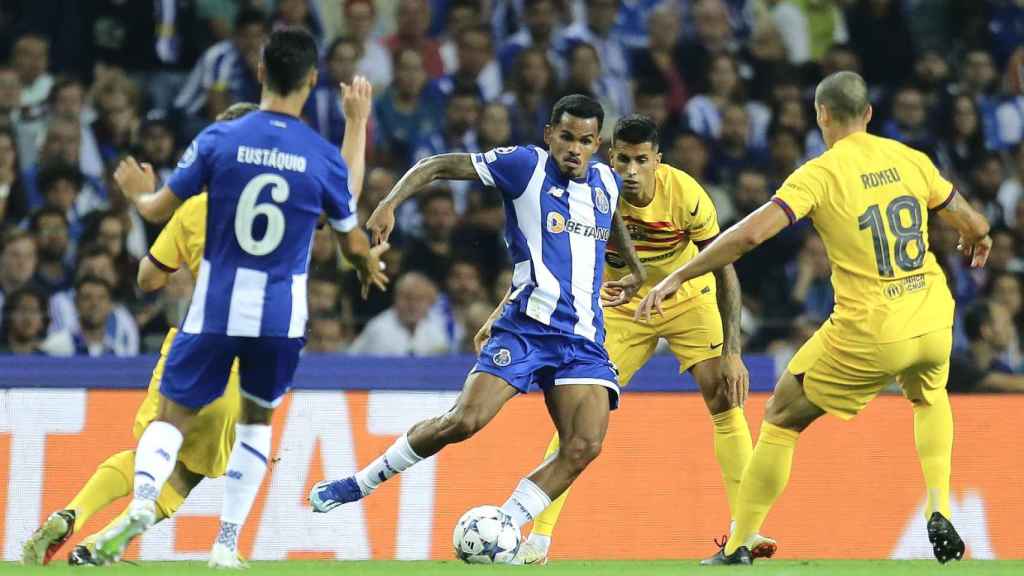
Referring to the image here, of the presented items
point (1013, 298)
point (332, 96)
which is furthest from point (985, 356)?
point (332, 96)

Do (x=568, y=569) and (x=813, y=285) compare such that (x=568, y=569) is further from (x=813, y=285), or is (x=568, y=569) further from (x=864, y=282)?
(x=813, y=285)

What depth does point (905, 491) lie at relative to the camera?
30.9ft

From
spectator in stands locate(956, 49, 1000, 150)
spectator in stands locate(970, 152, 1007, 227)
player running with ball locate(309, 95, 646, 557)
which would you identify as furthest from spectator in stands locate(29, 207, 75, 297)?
spectator in stands locate(956, 49, 1000, 150)

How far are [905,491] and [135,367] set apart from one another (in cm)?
432

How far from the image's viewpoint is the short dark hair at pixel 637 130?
8.27 meters

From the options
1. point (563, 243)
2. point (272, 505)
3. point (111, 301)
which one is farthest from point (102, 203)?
point (563, 243)

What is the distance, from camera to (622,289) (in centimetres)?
821

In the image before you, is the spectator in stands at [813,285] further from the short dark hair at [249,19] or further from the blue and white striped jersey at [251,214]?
the blue and white striped jersey at [251,214]

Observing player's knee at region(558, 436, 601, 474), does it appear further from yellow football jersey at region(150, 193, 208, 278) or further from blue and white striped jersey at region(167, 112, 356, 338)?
yellow football jersey at region(150, 193, 208, 278)

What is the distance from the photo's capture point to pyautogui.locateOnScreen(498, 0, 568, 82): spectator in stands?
13.9m

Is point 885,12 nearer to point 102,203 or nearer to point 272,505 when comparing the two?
point 102,203

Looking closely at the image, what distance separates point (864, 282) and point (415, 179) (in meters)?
2.03

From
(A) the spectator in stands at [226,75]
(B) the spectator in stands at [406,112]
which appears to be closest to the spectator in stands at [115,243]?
(A) the spectator in stands at [226,75]

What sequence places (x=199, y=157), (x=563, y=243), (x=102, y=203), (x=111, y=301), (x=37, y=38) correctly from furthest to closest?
(x=37, y=38) → (x=102, y=203) → (x=111, y=301) → (x=563, y=243) → (x=199, y=157)
